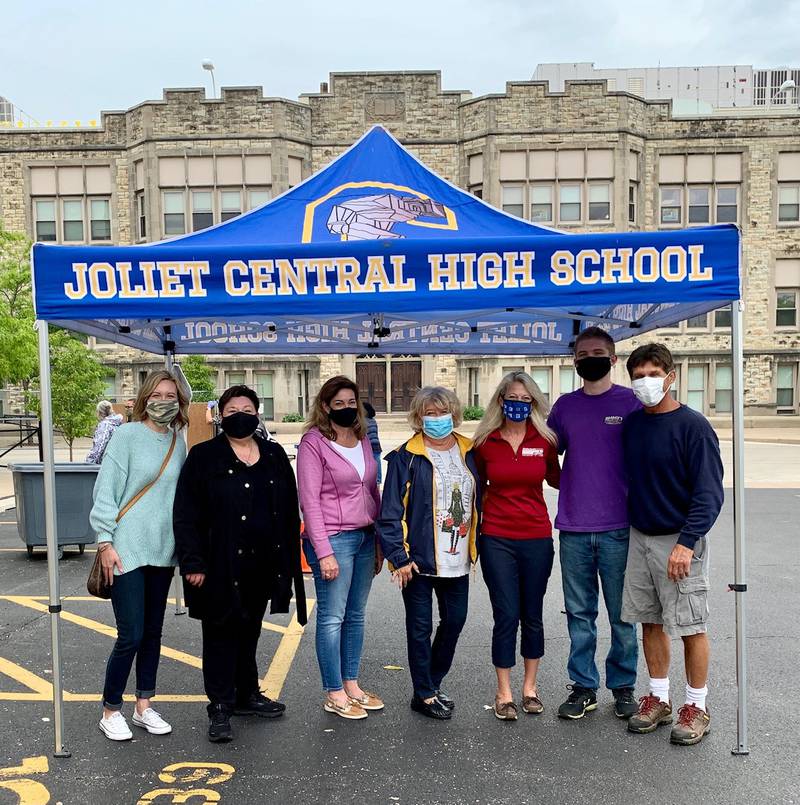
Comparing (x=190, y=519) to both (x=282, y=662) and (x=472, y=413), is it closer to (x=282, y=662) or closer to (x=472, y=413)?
(x=282, y=662)

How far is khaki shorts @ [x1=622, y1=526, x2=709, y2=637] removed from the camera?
13.1 ft

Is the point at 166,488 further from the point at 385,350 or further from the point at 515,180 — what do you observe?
the point at 515,180

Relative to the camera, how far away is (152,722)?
4.14 metres

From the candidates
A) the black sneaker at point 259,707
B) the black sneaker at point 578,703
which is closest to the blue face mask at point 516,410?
the black sneaker at point 578,703

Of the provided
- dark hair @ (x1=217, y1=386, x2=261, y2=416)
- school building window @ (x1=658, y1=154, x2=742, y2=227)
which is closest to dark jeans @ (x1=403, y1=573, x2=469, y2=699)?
dark hair @ (x1=217, y1=386, x2=261, y2=416)

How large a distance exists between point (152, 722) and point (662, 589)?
2.87 m

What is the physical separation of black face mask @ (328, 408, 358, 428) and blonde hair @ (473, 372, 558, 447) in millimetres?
710

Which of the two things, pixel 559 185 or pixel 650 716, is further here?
pixel 559 185

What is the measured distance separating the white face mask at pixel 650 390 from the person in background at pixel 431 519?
0.98 m

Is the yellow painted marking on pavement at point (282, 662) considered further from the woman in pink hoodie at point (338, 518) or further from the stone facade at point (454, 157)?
the stone facade at point (454, 157)

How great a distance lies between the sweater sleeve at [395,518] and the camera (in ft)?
13.6

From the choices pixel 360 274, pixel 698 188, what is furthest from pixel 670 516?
pixel 698 188

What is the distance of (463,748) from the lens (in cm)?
396

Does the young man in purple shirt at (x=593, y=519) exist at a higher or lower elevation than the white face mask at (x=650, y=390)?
lower
